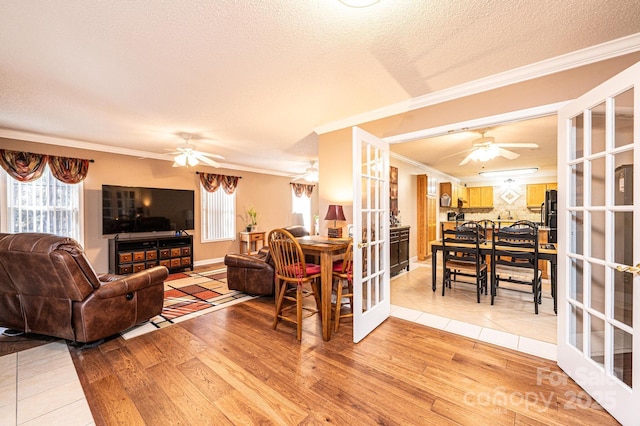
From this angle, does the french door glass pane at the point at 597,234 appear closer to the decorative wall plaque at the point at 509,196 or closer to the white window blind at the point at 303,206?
the white window blind at the point at 303,206

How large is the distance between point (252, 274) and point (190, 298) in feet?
3.21

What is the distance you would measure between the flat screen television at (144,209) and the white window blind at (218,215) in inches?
17.6

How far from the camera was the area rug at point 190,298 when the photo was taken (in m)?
3.02

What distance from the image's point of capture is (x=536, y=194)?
824 cm

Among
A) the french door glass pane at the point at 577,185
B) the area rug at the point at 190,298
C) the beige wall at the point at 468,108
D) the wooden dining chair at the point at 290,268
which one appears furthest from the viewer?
the area rug at the point at 190,298

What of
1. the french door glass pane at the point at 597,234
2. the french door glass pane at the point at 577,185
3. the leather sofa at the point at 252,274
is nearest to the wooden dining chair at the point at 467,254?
the french door glass pane at the point at 577,185

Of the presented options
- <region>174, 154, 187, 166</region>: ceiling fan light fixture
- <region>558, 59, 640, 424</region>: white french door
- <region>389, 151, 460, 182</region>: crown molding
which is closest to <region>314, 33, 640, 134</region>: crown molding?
<region>558, 59, 640, 424</region>: white french door

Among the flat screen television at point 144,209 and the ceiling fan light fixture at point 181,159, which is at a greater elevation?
the ceiling fan light fixture at point 181,159

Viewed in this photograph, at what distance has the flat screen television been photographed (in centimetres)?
490

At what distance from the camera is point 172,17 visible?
173cm

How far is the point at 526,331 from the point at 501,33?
2.82 m

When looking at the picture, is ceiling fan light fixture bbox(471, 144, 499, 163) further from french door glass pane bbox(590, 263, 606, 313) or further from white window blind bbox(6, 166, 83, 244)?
white window blind bbox(6, 166, 83, 244)

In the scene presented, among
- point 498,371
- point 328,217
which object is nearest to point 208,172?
point 328,217

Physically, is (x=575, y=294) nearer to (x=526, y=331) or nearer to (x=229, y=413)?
(x=526, y=331)
